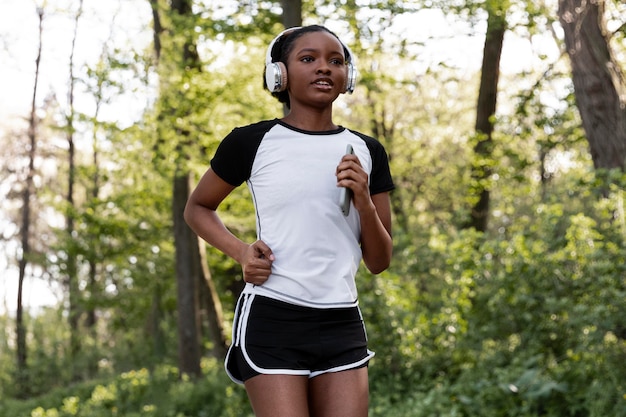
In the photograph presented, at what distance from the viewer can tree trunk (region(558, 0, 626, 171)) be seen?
9.10 meters

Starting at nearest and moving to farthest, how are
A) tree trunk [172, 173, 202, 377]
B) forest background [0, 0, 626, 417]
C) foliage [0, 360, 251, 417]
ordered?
forest background [0, 0, 626, 417], foliage [0, 360, 251, 417], tree trunk [172, 173, 202, 377]

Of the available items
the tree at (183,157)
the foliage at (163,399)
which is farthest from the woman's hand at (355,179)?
the tree at (183,157)

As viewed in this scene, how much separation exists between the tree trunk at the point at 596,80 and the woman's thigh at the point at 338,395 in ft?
21.8

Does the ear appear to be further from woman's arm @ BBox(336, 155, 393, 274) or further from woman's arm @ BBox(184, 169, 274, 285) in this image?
woman's arm @ BBox(184, 169, 274, 285)

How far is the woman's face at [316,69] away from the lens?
317cm

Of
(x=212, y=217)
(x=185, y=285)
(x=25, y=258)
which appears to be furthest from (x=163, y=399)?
(x=25, y=258)

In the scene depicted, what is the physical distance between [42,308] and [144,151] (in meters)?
11.9

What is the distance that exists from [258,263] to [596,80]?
7.00m

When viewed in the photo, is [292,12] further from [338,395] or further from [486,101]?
[338,395]

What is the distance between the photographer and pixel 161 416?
38.9 ft

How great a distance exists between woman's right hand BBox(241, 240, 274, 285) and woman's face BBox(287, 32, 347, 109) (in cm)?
52

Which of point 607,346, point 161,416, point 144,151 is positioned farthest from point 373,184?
point 144,151

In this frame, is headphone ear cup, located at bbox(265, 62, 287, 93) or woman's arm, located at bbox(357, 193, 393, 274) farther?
headphone ear cup, located at bbox(265, 62, 287, 93)

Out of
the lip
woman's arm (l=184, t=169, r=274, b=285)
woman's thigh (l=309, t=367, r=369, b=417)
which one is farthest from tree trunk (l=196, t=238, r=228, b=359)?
woman's thigh (l=309, t=367, r=369, b=417)
